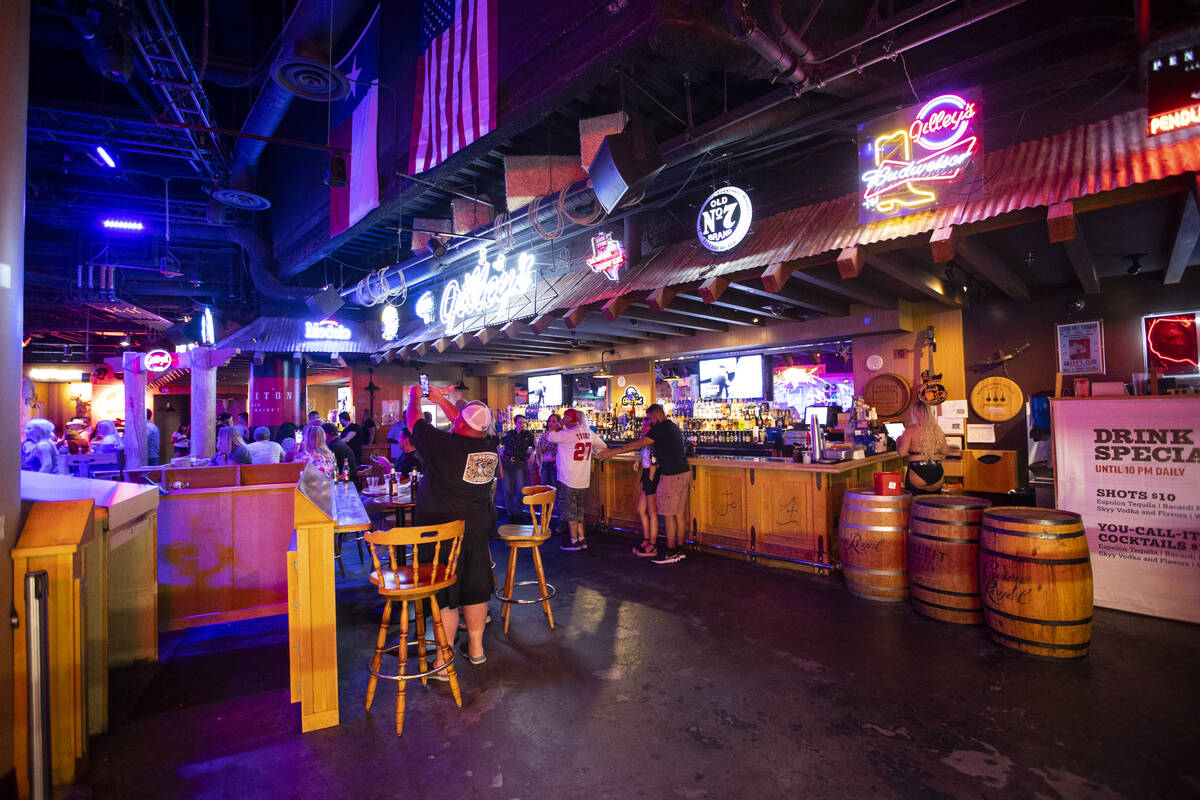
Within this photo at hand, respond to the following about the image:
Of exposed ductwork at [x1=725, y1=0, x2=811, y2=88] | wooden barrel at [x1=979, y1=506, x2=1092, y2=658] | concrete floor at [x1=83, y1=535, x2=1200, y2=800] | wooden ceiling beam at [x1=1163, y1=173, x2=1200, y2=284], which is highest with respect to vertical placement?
exposed ductwork at [x1=725, y1=0, x2=811, y2=88]

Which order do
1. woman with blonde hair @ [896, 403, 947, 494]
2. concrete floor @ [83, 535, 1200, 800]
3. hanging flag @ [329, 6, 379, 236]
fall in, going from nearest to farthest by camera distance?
concrete floor @ [83, 535, 1200, 800] < woman with blonde hair @ [896, 403, 947, 494] < hanging flag @ [329, 6, 379, 236]

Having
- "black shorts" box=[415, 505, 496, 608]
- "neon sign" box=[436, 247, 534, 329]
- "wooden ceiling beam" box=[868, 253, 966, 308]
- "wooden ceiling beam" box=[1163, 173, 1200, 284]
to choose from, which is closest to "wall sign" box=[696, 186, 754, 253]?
"wooden ceiling beam" box=[868, 253, 966, 308]

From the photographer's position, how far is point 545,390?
52.9ft

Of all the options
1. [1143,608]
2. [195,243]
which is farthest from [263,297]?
[1143,608]

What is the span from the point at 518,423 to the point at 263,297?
938cm

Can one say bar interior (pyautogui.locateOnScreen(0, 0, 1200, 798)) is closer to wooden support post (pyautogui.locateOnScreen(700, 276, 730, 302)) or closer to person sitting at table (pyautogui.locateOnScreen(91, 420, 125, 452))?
wooden support post (pyautogui.locateOnScreen(700, 276, 730, 302))

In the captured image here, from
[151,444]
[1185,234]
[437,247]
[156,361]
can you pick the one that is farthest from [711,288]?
[156,361]

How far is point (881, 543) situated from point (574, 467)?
158 inches

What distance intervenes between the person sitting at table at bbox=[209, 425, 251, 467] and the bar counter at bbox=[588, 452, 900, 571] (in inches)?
235

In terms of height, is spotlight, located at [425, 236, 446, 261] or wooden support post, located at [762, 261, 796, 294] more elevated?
spotlight, located at [425, 236, 446, 261]

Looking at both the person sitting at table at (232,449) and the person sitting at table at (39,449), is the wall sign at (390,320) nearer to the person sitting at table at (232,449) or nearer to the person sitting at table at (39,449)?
the person sitting at table at (232,449)

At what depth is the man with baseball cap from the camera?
393cm

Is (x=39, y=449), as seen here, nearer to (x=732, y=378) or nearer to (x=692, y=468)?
(x=692, y=468)

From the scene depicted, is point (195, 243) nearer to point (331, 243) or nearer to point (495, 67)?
point (331, 243)
